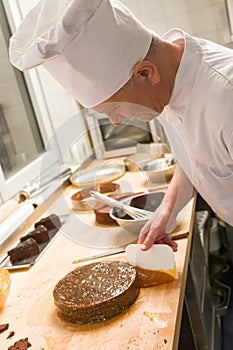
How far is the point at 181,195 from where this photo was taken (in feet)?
4.02

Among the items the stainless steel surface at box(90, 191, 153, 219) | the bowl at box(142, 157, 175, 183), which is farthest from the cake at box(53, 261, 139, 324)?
the bowl at box(142, 157, 175, 183)

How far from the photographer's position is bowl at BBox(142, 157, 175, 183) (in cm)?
165

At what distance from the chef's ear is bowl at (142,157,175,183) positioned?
72 cm

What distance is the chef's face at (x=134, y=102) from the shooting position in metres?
0.96

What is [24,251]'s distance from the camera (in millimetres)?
1264

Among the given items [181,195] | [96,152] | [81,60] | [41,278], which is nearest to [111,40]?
[81,60]

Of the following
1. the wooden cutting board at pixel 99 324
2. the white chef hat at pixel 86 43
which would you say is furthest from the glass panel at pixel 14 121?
the white chef hat at pixel 86 43

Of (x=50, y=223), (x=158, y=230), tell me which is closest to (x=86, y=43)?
(x=158, y=230)

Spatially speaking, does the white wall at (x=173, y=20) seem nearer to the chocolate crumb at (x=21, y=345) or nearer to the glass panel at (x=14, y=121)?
→ the glass panel at (x=14, y=121)

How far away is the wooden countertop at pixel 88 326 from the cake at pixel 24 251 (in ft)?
0.19

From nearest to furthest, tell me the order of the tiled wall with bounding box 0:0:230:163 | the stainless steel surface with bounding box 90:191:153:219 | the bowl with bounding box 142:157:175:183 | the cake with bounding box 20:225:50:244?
the stainless steel surface with bounding box 90:191:153:219 → the cake with bounding box 20:225:50:244 → the bowl with bounding box 142:157:175:183 → the tiled wall with bounding box 0:0:230:163

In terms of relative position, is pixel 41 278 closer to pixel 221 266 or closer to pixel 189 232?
pixel 189 232

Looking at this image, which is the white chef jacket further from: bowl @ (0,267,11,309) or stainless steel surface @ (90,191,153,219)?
bowl @ (0,267,11,309)

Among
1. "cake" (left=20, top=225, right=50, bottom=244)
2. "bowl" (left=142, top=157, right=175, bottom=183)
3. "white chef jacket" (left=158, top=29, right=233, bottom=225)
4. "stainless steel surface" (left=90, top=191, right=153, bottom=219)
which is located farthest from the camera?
"bowl" (left=142, top=157, right=175, bottom=183)
